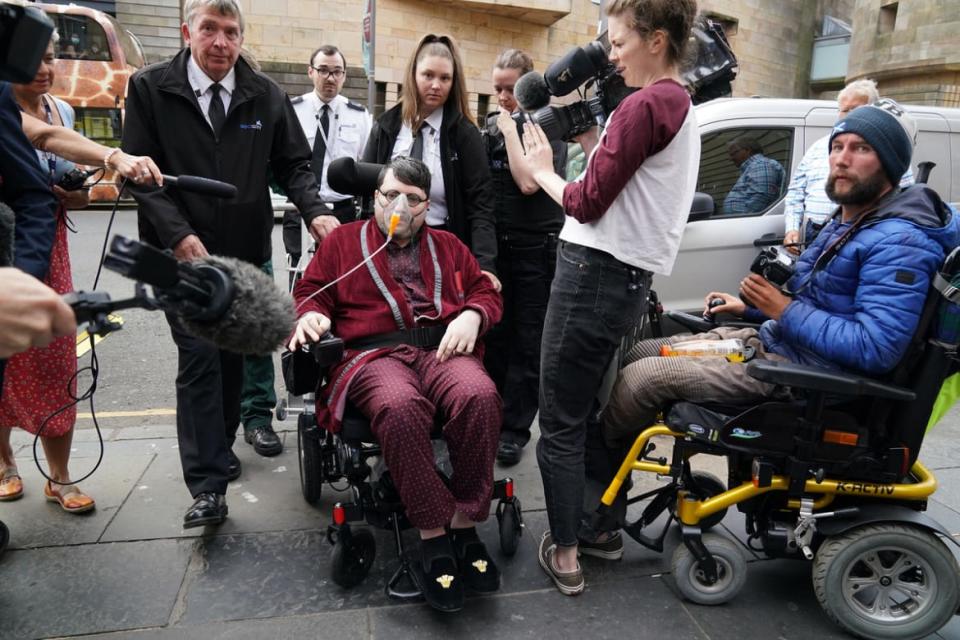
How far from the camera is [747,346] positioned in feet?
8.34

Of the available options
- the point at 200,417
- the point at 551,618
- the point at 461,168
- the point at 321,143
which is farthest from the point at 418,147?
the point at 551,618

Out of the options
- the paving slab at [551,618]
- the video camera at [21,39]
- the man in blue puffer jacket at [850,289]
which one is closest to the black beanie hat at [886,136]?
the man in blue puffer jacket at [850,289]

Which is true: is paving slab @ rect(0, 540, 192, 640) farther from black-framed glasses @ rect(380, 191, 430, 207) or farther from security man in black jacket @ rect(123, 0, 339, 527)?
black-framed glasses @ rect(380, 191, 430, 207)

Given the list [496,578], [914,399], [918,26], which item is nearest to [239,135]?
[496,578]

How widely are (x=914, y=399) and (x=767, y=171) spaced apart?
2.91 m

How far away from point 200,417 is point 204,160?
3.58 feet

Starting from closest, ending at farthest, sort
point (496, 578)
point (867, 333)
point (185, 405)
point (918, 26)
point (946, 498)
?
point (867, 333)
point (496, 578)
point (185, 405)
point (946, 498)
point (918, 26)

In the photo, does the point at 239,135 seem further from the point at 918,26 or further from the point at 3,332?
the point at 918,26

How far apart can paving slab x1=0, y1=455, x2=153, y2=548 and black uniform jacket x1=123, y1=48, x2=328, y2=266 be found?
1.20 meters

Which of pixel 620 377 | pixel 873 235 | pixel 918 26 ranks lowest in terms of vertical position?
pixel 620 377

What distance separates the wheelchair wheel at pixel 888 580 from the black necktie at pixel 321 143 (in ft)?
12.6

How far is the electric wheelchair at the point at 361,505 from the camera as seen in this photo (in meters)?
2.39

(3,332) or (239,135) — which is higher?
(239,135)

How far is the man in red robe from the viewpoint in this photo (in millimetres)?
2320
